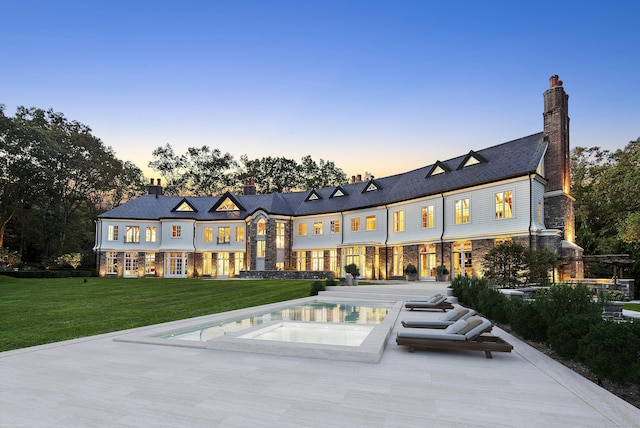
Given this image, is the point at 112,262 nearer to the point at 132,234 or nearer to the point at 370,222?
the point at 132,234

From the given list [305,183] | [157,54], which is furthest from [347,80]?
[305,183]

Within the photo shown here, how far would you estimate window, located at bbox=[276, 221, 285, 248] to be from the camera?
3488 centimetres

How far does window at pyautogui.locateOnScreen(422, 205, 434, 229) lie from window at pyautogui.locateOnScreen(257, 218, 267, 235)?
48.0ft

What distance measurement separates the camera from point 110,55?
2162 cm

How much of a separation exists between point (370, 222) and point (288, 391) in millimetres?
26311

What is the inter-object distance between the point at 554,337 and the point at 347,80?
2152 cm

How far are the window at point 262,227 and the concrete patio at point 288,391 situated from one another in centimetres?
2755

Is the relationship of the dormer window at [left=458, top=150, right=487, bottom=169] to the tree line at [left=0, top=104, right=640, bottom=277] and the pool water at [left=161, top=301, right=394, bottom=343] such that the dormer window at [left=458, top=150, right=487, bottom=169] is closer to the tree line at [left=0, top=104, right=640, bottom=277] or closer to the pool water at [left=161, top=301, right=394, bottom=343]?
the tree line at [left=0, top=104, right=640, bottom=277]

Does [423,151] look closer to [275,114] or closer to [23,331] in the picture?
[275,114]

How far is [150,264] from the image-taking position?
124ft

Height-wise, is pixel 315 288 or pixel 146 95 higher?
pixel 146 95

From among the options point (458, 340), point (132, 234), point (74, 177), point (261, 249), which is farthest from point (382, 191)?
point (74, 177)

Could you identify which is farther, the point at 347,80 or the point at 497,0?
the point at 347,80

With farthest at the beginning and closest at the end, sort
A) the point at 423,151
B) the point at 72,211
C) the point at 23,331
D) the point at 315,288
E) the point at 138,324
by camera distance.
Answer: the point at 72,211, the point at 423,151, the point at 315,288, the point at 138,324, the point at 23,331
